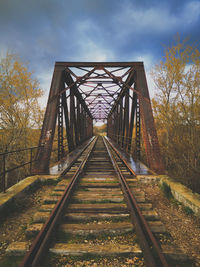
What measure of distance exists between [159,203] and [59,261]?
8.77ft

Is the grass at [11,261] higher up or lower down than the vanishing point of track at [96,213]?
lower down

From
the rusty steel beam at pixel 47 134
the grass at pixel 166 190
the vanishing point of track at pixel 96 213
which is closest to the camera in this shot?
the vanishing point of track at pixel 96 213

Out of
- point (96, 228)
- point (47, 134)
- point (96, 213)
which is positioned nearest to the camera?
point (96, 228)

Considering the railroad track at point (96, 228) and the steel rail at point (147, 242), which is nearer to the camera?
the steel rail at point (147, 242)

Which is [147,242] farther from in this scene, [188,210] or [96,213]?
[188,210]

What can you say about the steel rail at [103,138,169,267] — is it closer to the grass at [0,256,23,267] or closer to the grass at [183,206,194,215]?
the grass at [183,206,194,215]

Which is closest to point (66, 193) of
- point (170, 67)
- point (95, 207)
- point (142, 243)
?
point (95, 207)

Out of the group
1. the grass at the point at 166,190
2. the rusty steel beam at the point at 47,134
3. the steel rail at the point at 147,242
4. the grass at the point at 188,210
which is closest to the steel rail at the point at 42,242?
the steel rail at the point at 147,242

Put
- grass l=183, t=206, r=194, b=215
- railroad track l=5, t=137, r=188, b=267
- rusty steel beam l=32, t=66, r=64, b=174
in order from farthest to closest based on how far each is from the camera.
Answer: rusty steel beam l=32, t=66, r=64, b=174, grass l=183, t=206, r=194, b=215, railroad track l=5, t=137, r=188, b=267

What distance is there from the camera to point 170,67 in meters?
11.2

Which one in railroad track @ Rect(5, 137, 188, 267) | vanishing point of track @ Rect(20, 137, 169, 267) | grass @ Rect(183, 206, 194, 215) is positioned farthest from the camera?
grass @ Rect(183, 206, 194, 215)

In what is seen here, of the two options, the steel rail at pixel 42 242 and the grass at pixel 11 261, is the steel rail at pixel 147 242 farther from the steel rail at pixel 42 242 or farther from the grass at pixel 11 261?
the grass at pixel 11 261

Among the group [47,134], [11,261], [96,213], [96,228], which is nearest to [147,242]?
[96,228]

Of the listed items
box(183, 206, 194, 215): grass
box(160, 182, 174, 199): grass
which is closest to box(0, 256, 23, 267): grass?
box(183, 206, 194, 215): grass
